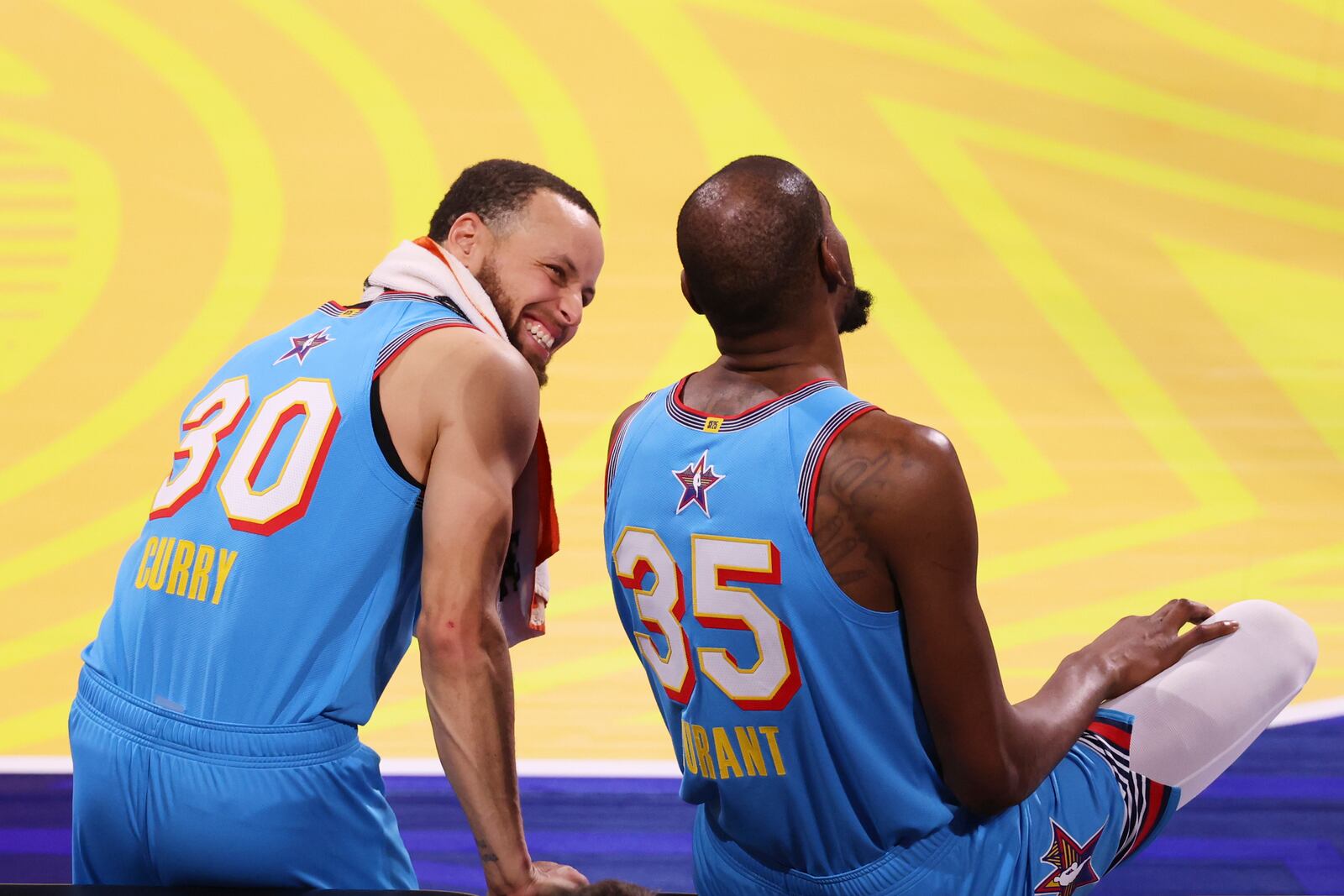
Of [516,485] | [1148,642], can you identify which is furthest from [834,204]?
[1148,642]

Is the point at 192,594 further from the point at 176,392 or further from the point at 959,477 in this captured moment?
the point at 176,392

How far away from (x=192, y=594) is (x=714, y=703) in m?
0.67

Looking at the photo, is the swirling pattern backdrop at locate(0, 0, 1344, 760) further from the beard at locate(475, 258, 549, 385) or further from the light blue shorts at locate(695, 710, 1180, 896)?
the light blue shorts at locate(695, 710, 1180, 896)

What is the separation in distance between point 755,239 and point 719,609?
40 cm

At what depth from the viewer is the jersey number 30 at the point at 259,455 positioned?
1.58m

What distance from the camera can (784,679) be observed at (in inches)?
54.1

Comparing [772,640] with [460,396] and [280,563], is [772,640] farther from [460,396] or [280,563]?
[280,563]

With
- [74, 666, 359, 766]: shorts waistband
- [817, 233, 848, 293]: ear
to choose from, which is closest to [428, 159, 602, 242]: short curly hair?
[817, 233, 848, 293]: ear

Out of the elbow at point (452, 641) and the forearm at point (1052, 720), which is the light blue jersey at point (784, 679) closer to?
the forearm at point (1052, 720)

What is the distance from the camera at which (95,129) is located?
457 centimetres

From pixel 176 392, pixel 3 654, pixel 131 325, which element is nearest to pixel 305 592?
pixel 3 654

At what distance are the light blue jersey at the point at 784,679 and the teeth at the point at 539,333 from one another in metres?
0.53

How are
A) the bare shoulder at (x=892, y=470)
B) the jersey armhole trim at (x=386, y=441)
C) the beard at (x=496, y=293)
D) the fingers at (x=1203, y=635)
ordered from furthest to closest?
1. the beard at (x=496, y=293)
2. the fingers at (x=1203, y=635)
3. the jersey armhole trim at (x=386, y=441)
4. the bare shoulder at (x=892, y=470)

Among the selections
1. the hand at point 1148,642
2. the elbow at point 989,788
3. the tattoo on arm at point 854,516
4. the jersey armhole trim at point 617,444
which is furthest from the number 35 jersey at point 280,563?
the hand at point 1148,642
